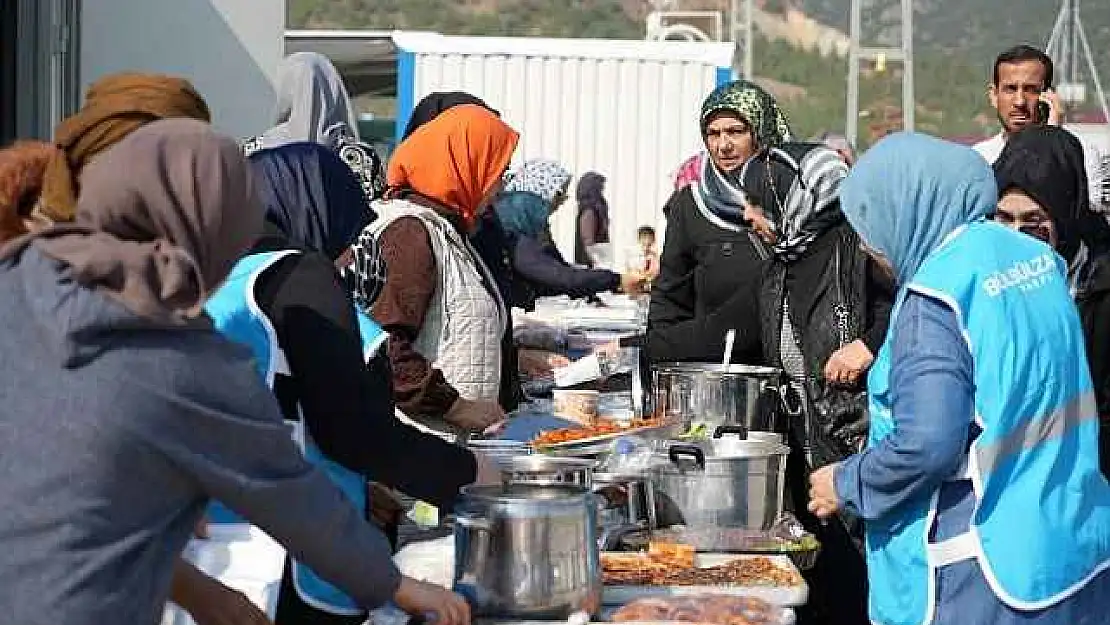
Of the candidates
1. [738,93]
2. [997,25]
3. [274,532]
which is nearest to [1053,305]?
[274,532]

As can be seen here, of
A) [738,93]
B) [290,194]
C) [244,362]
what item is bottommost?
[244,362]

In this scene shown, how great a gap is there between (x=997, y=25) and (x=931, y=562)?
240 feet

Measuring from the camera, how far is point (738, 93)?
5.43 meters

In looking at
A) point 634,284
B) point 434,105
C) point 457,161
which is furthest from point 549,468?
point 634,284

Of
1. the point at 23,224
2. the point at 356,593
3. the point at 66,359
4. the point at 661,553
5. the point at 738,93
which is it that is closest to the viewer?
the point at 66,359

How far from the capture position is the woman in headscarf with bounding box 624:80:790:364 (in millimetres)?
4973

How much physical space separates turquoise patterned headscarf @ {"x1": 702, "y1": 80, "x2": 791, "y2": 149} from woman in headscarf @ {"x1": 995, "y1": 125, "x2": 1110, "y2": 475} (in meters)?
1.50

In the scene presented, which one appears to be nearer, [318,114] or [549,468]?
[549,468]

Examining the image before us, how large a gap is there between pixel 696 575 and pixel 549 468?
1.12 ft

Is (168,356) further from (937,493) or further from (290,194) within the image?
(937,493)

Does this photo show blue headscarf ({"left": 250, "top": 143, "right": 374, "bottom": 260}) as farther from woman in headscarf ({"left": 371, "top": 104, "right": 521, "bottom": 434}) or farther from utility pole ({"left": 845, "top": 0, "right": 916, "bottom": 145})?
utility pole ({"left": 845, "top": 0, "right": 916, "bottom": 145})

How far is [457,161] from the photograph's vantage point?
13.2 ft

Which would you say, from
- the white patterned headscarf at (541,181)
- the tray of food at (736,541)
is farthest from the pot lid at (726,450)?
the white patterned headscarf at (541,181)

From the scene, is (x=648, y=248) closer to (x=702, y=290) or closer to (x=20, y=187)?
(x=702, y=290)
